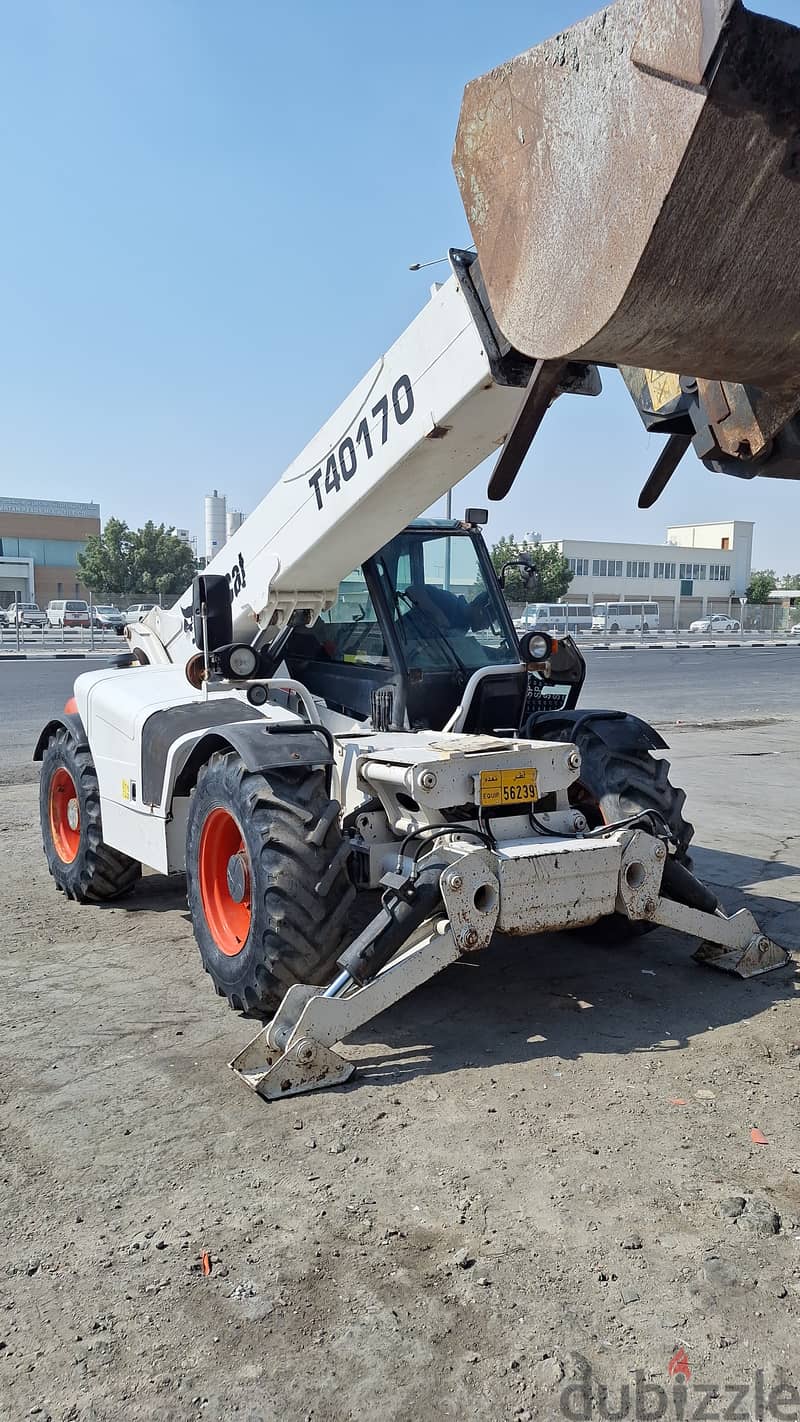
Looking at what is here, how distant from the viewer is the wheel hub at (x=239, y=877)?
4.88 m

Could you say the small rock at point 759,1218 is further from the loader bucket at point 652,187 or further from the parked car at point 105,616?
the parked car at point 105,616

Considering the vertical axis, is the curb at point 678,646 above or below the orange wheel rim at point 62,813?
above

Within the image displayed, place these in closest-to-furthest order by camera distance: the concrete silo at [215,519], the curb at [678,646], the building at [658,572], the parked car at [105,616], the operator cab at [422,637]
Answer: the operator cab at [422,637]
the concrete silo at [215,519]
the parked car at [105,616]
the curb at [678,646]
the building at [658,572]

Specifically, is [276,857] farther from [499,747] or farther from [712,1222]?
[712,1222]

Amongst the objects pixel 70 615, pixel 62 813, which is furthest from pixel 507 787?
pixel 70 615

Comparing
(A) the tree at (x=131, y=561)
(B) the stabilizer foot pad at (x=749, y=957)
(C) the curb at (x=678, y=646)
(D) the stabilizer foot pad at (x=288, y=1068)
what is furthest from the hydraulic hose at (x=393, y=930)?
(A) the tree at (x=131, y=561)

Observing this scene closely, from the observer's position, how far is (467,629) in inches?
243

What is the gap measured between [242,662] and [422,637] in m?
1.00

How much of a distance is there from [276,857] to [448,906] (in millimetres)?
771

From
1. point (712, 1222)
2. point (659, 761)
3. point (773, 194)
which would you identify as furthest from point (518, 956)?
point (773, 194)

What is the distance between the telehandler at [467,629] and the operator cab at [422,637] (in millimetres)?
18

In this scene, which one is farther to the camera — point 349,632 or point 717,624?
point 717,624

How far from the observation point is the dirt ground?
263cm

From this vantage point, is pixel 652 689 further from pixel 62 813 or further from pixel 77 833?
pixel 77 833
